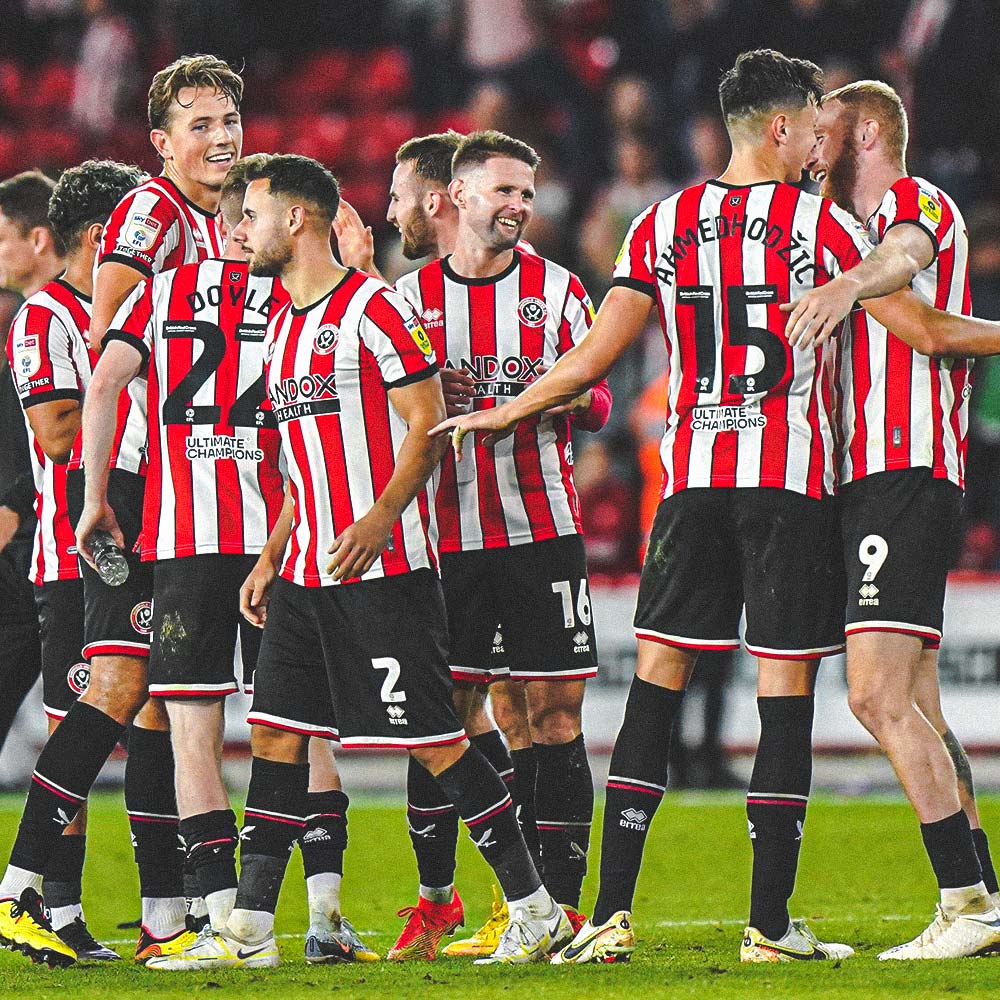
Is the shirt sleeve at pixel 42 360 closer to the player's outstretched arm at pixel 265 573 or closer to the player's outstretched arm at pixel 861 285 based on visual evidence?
the player's outstretched arm at pixel 265 573

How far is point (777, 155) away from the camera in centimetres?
455

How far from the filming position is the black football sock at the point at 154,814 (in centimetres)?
497

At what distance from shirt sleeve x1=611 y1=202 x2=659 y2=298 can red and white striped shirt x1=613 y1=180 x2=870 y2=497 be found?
12 mm

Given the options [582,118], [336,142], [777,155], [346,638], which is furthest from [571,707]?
[336,142]

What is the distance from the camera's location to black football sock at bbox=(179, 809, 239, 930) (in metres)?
4.65

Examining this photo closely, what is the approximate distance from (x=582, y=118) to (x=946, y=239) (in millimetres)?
9527

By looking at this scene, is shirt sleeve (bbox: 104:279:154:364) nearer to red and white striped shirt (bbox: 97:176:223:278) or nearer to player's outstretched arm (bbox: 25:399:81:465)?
red and white striped shirt (bbox: 97:176:223:278)

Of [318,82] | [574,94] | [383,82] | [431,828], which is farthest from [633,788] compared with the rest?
[318,82]

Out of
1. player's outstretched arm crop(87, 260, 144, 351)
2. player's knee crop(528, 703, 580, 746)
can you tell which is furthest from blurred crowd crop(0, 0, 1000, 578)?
player's outstretched arm crop(87, 260, 144, 351)

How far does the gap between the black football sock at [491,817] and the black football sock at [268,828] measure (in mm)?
409

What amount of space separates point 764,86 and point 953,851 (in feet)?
6.87

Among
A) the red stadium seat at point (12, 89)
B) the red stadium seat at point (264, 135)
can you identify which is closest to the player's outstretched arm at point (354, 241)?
the red stadium seat at point (264, 135)

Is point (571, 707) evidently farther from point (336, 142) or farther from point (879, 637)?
point (336, 142)

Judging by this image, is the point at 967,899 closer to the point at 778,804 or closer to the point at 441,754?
the point at 778,804
